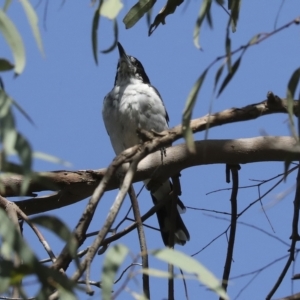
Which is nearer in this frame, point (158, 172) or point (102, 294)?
point (102, 294)

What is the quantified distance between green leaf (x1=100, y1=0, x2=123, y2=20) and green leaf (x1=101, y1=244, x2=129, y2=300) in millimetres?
522

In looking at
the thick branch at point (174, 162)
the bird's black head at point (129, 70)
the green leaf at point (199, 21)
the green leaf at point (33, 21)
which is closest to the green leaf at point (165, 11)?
the thick branch at point (174, 162)

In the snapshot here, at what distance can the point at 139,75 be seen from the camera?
455 cm

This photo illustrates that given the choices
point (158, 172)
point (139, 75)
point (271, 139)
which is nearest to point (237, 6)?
point (271, 139)

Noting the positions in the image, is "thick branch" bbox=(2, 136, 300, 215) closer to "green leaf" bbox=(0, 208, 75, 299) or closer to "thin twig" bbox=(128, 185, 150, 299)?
"thin twig" bbox=(128, 185, 150, 299)

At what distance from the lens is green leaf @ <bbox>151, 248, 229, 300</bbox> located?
129cm

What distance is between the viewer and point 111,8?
1.66 m

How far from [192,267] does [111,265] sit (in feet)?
0.48

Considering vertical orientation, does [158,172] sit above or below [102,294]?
above

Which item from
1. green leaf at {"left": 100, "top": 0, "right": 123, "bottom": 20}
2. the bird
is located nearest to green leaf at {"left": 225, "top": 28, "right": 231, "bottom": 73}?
green leaf at {"left": 100, "top": 0, "right": 123, "bottom": 20}

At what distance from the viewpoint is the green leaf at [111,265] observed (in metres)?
1.31

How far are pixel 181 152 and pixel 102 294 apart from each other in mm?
910

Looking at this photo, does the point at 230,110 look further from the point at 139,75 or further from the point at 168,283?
the point at 139,75

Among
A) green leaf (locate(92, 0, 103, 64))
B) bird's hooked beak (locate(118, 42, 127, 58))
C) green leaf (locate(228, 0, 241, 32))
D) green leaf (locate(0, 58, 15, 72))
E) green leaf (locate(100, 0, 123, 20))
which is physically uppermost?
bird's hooked beak (locate(118, 42, 127, 58))
